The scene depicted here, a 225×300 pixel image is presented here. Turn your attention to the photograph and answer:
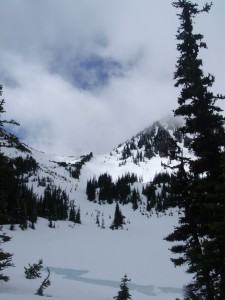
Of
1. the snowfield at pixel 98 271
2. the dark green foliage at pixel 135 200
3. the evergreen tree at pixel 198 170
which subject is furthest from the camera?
the dark green foliage at pixel 135 200

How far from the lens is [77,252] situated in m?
61.1

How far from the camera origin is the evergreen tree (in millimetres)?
16375

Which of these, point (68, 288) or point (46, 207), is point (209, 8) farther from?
point (46, 207)

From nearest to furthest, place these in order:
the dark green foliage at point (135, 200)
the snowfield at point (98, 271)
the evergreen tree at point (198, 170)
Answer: the evergreen tree at point (198, 170) < the snowfield at point (98, 271) < the dark green foliage at point (135, 200)

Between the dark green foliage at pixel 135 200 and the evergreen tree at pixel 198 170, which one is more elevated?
the dark green foliage at pixel 135 200

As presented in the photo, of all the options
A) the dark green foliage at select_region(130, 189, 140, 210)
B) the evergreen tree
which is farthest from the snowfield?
the dark green foliage at select_region(130, 189, 140, 210)

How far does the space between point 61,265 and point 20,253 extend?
721cm

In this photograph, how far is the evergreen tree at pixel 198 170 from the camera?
16.4 meters

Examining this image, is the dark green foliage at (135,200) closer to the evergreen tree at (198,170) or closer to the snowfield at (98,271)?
the snowfield at (98,271)

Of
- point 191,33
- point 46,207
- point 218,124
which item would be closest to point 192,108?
point 218,124

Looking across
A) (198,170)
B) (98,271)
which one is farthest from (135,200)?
(198,170)

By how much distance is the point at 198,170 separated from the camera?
1773cm

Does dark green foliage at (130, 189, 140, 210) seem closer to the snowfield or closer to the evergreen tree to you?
the snowfield

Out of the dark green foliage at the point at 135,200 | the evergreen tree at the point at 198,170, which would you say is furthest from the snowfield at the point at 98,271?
the dark green foliage at the point at 135,200
